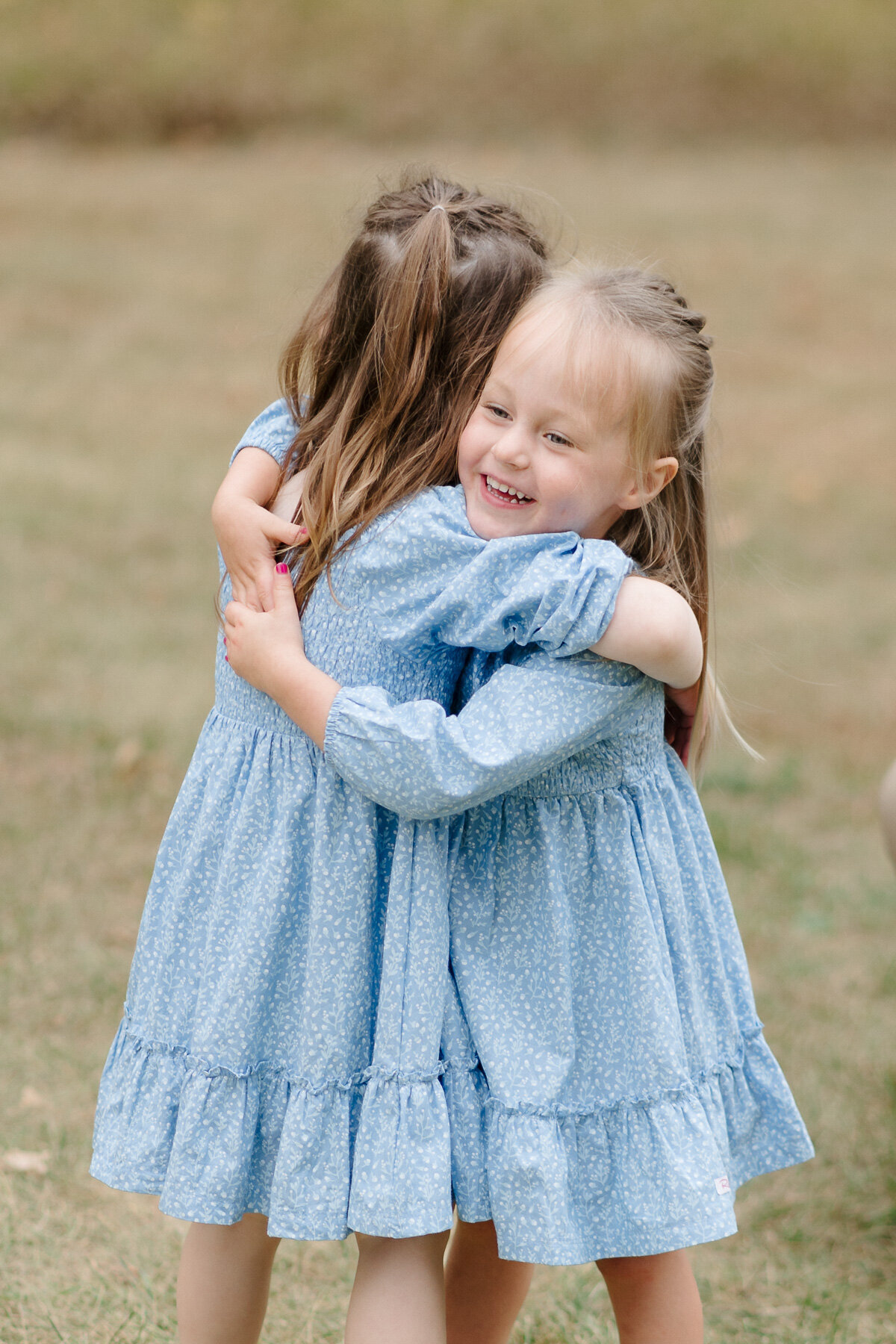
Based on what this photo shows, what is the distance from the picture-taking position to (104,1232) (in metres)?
2.39

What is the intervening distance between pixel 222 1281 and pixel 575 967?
1.86 feet

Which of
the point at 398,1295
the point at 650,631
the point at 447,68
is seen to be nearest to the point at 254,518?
the point at 650,631

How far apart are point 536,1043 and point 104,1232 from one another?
1.12 meters

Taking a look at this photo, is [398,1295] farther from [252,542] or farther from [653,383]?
[653,383]

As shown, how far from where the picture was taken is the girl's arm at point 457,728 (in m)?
1.51

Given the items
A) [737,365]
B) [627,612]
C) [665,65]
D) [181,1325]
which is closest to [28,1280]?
[181,1325]

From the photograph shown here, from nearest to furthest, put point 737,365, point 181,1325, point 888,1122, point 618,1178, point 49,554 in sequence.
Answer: point 618,1178 < point 181,1325 < point 888,1122 < point 49,554 < point 737,365

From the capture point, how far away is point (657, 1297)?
171 centimetres

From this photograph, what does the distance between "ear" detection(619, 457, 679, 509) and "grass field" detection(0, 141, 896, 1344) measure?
0.68ft

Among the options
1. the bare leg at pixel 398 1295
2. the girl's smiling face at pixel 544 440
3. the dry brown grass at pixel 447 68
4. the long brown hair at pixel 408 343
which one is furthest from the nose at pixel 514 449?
the dry brown grass at pixel 447 68

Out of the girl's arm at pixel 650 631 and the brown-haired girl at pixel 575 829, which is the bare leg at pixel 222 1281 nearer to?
the brown-haired girl at pixel 575 829

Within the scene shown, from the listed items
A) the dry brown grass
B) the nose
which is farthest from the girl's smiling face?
the dry brown grass

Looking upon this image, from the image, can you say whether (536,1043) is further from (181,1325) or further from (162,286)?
(162,286)

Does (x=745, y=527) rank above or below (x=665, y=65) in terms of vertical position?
below
